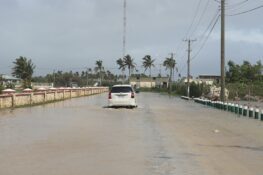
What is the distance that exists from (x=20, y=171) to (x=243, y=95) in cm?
6656

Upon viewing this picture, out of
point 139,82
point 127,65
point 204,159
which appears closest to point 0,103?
point 204,159

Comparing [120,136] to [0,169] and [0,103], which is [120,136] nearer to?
[0,169]

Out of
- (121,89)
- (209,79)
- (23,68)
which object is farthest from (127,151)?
(209,79)

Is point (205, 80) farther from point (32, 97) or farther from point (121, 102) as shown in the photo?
point (121, 102)

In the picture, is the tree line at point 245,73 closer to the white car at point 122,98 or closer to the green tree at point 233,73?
the green tree at point 233,73

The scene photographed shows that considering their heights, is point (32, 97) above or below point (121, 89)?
below

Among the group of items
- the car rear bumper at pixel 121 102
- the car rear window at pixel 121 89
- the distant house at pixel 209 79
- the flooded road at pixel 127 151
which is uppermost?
the distant house at pixel 209 79

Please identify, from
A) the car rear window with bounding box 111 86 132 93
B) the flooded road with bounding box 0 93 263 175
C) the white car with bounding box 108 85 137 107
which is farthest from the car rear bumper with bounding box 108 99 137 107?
the flooded road with bounding box 0 93 263 175

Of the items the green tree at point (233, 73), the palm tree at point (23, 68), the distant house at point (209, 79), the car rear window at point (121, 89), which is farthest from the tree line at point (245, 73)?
the car rear window at point (121, 89)

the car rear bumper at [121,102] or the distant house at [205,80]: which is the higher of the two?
the distant house at [205,80]

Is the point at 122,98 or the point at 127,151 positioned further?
→ the point at 122,98

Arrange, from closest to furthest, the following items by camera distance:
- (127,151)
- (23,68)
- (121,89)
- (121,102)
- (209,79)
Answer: (127,151) < (121,102) < (121,89) < (23,68) < (209,79)

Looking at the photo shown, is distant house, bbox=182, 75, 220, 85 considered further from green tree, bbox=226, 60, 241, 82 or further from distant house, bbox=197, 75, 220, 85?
green tree, bbox=226, 60, 241, 82

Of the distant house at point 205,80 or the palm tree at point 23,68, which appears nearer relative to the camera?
the palm tree at point 23,68
